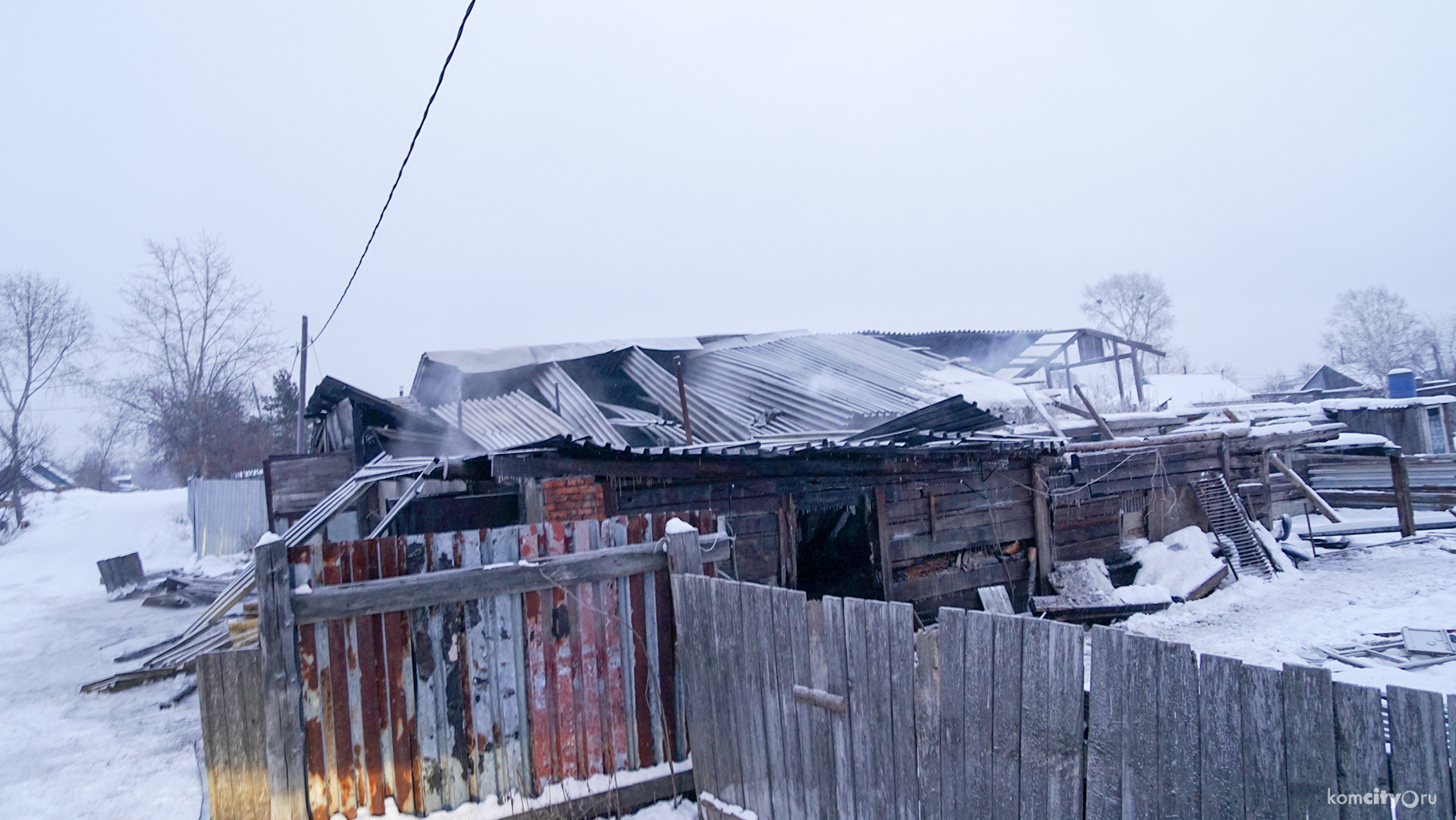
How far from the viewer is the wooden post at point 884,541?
9445mm

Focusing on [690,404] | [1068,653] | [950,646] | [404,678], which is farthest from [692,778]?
[690,404]

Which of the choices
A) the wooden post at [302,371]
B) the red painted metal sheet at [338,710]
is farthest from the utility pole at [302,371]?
the red painted metal sheet at [338,710]

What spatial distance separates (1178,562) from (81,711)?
1429 cm

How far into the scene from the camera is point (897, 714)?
11.1 feet

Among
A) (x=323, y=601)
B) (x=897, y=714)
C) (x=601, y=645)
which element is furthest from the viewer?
(x=601, y=645)

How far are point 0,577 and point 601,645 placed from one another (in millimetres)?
23560

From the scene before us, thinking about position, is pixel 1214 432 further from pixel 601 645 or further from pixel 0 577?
pixel 0 577

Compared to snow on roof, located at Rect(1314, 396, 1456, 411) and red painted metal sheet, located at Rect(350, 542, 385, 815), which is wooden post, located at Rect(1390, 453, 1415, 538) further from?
red painted metal sheet, located at Rect(350, 542, 385, 815)

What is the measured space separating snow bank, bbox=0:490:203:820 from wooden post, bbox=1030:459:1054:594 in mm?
9976

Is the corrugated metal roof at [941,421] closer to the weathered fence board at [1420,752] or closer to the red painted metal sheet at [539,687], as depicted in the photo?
the red painted metal sheet at [539,687]

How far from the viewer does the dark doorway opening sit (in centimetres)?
992

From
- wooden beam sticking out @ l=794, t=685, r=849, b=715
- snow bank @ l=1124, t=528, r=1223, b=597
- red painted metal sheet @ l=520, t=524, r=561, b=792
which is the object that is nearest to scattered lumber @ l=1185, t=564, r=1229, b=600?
snow bank @ l=1124, t=528, r=1223, b=597
